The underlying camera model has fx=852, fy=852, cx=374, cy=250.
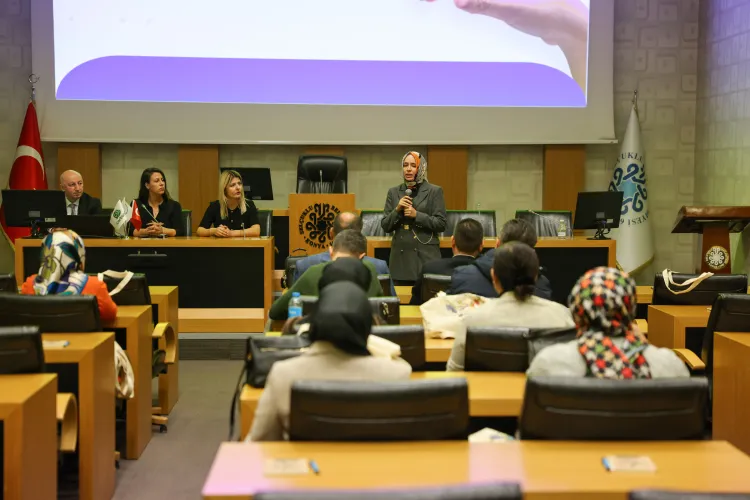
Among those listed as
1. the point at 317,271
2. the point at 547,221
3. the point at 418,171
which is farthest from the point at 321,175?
the point at 317,271

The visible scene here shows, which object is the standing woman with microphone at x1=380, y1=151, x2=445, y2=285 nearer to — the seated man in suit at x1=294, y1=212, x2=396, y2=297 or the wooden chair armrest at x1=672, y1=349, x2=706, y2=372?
the seated man in suit at x1=294, y1=212, x2=396, y2=297

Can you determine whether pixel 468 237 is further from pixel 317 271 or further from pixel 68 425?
pixel 68 425

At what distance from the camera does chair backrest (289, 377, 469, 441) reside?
6.69ft

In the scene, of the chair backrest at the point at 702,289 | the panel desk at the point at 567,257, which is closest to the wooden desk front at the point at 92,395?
the chair backrest at the point at 702,289

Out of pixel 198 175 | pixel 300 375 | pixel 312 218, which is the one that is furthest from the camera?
pixel 198 175

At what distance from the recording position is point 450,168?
9.10 m

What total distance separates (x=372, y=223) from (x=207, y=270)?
1.76 metres

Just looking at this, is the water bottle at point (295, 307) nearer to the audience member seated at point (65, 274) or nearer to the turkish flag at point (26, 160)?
the audience member seated at point (65, 274)

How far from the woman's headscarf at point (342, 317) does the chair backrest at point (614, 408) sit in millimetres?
445

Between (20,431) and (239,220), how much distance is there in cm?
444

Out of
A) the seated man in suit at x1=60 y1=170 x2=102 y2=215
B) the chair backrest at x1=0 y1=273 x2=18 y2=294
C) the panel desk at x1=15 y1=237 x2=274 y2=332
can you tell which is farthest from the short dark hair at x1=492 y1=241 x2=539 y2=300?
the seated man in suit at x1=60 y1=170 x2=102 y2=215

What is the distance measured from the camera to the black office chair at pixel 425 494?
1.33 meters

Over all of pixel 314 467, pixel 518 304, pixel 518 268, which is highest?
pixel 518 268

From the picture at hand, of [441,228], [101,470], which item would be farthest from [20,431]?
[441,228]
